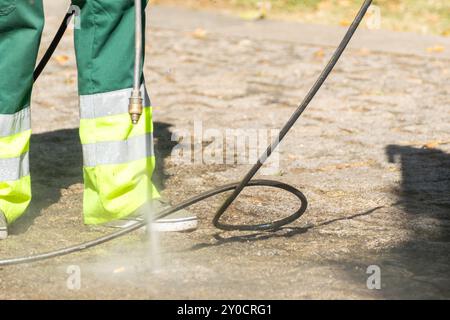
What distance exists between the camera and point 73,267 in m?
2.96

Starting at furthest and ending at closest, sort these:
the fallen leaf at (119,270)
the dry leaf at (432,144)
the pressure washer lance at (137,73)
Answer: the dry leaf at (432,144) < the fallen leaf at (119,270) < the pressure washer lance at (137,73)

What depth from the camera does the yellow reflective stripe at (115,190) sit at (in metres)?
3.27

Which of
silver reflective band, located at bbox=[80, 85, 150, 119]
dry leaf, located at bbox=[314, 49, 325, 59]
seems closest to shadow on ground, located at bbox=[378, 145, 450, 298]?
silver reflective band, located at bbox=[80, 85, 150, 119]

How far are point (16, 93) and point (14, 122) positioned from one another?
10cm

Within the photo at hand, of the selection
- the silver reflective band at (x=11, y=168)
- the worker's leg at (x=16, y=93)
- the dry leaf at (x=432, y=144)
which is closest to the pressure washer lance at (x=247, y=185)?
the worker's leg at (x=16, y=93)

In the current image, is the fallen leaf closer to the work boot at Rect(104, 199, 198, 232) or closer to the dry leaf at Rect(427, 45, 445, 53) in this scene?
the work boot at Rect(104, 199, 198, 232)

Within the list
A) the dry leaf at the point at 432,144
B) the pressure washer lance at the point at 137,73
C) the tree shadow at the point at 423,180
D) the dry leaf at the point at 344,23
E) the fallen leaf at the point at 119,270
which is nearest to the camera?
the pressure washer lance at the point at 137,73

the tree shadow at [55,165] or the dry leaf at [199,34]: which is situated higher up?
the dry leaf at [199,34]

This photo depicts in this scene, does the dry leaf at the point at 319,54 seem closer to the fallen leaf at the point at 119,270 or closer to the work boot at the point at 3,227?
the work boot at the point at 3,227

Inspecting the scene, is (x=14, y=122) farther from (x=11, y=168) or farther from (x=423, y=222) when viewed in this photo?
(x=423, y=222)

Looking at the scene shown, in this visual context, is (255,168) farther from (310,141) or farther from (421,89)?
(421,89)

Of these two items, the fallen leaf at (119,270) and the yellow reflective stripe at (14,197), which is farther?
the yellow reflective stripe at (14,197)

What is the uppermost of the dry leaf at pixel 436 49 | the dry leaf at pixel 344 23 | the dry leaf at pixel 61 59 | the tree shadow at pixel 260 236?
the dry leaf at pixel 344 23

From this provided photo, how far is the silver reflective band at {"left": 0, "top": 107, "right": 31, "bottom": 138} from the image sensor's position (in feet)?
10.6
